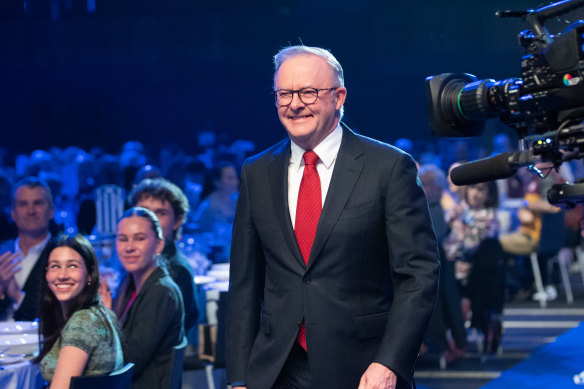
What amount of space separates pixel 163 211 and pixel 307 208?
2.38 meters

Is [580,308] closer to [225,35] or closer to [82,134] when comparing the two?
[225,35]

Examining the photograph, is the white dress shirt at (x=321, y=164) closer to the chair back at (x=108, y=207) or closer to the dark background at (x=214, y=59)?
the chair back at (x=108, y=207)

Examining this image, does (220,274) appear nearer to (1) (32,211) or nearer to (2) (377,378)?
(1) (32,211)

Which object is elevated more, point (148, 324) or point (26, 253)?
point (26, 253)

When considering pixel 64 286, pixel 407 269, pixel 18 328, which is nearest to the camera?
pixel 407 269

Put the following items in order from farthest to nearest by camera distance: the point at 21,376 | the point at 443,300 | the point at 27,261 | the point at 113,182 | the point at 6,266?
the point at 113,182, the point at 443,300, the point at 27,261, the point at 6,266, the point at 21,376

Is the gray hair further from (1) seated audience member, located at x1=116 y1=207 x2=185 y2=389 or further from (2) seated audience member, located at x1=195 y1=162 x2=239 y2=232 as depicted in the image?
(2) seated audience member, located at x1=195 y1=162 x2=239 y2=232

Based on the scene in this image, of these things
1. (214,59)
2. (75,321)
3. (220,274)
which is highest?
(214,59)

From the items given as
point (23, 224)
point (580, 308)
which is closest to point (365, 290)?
point (23, 224)

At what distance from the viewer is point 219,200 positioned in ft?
19.1

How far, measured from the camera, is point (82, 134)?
9414 millimetres

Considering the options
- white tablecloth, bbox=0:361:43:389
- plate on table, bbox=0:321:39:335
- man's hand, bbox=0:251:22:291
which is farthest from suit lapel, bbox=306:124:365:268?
man's hand, bbox=0:251:22:291

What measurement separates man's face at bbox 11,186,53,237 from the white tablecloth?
1.49 meters

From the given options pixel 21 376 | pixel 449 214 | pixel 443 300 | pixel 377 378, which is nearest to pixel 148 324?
pixel 21 376
